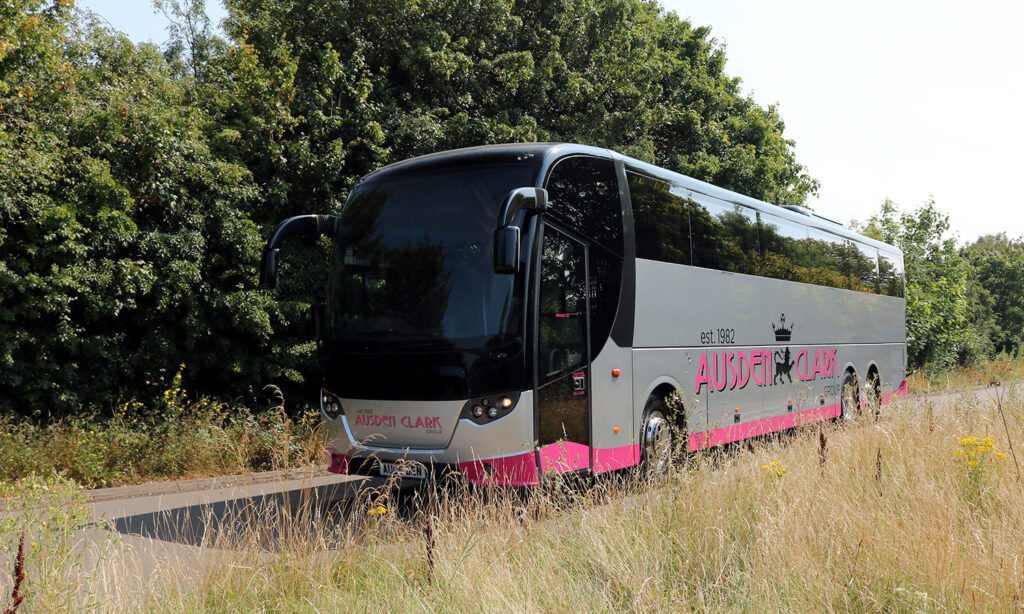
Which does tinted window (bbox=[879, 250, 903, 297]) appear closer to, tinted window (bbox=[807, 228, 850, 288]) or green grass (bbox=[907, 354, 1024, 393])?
tinted window (bbox=[807, 228, 850, 288])

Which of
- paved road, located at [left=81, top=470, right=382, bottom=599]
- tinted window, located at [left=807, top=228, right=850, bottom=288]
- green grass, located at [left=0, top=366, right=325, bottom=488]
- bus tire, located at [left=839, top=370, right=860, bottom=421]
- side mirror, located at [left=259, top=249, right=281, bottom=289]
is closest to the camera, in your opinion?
paved road, located at [left=81, top=470, right=382, bottom=599]

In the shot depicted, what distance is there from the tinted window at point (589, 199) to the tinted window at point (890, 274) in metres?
10.1

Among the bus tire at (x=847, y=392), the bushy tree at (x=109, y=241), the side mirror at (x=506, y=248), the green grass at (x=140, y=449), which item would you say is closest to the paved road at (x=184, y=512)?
the green grass at (x=140, y=449)

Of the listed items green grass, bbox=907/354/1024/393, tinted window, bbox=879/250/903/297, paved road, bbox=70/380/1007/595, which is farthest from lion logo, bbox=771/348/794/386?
green grass, bbox=907/354/1024/393

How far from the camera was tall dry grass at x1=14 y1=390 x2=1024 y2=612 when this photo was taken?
383cm

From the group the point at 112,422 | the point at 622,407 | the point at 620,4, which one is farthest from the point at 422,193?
the point at 620,4

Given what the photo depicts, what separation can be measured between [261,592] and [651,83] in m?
18.5

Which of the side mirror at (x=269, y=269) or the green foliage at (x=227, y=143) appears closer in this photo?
the side mirror at (x=269, y=269)

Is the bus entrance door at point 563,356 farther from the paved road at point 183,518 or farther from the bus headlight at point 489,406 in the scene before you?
the paved road at point 183,518

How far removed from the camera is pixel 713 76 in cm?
2653

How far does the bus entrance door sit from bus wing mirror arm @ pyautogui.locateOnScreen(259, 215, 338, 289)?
8.11ft

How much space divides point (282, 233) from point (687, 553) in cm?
529

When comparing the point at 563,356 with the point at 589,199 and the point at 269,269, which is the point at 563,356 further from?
the point at 269,269

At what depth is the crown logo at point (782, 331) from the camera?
11.2m
